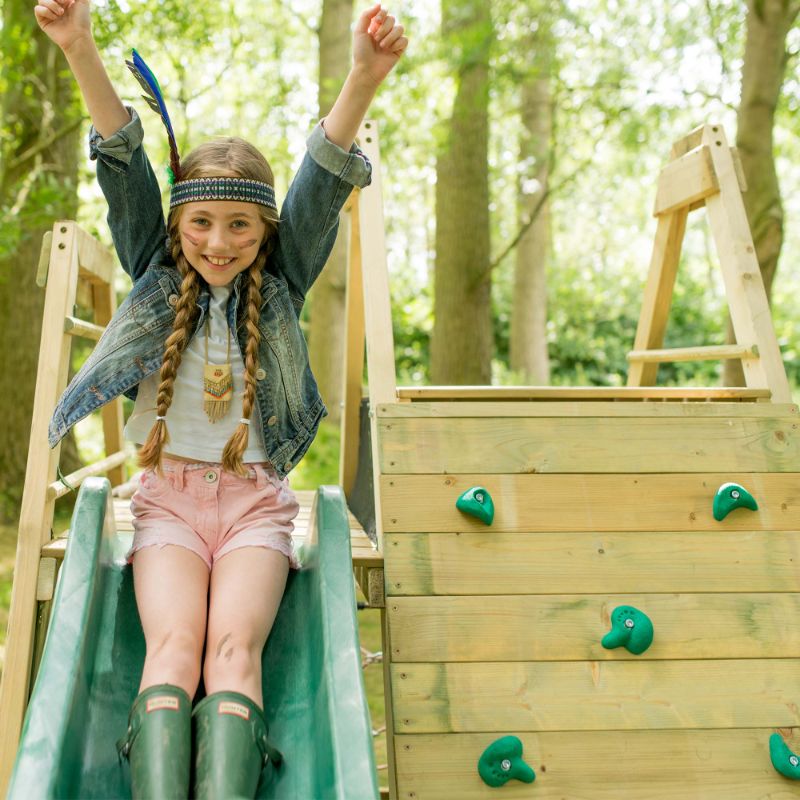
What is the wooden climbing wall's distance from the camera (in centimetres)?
224

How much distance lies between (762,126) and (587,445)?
118 inches

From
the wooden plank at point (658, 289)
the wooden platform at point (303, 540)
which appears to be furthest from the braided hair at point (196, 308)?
the wooden plank at point (658, 289)

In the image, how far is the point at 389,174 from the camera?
1795 centimetres

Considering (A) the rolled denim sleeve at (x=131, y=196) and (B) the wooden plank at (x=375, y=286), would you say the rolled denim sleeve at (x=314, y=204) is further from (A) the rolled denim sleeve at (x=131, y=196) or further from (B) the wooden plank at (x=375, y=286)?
(B) the wooden plank at (x=375, y=286)

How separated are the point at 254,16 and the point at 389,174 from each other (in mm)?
6120

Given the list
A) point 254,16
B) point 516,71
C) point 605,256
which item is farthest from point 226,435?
point 605,256

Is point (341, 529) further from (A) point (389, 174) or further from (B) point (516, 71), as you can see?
(A) point (389, 174)

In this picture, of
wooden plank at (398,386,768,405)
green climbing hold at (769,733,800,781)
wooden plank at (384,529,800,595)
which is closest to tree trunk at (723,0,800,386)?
wooden plank at (398,386,768,405)

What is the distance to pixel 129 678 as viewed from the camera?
2.03 m

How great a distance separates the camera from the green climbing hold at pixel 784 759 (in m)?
2.24

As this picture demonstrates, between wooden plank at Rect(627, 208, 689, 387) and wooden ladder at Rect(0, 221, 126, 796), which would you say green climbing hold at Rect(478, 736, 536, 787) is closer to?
wooden ladder at Rect(0, 221, 126, 796)

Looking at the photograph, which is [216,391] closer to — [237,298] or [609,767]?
[237,298]

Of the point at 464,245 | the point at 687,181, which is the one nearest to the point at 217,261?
the point at 687,181

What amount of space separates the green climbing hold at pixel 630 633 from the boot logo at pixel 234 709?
3.42ft
